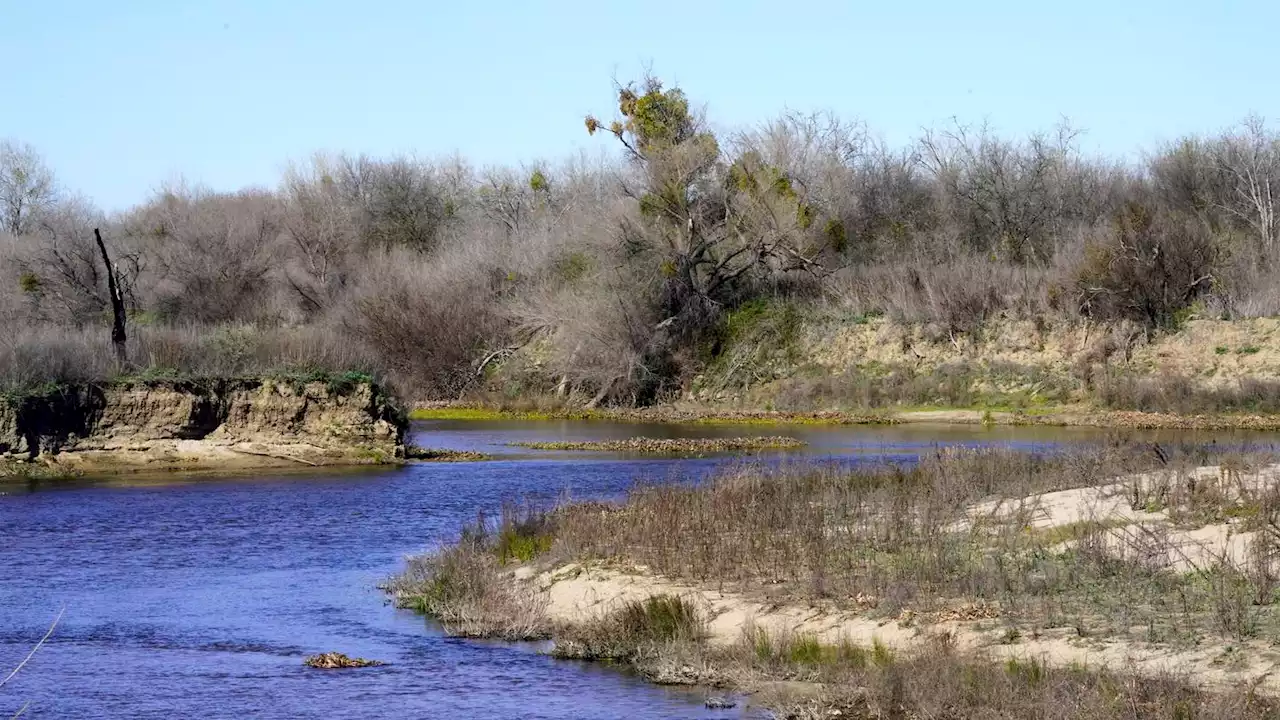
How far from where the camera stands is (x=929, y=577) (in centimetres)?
1731

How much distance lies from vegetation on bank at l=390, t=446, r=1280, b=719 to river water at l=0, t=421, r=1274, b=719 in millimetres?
775

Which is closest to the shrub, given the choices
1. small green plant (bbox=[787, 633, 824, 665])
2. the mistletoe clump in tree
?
the mistletoe clump in tree

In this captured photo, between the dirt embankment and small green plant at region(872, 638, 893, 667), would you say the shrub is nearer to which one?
the dirt embankment

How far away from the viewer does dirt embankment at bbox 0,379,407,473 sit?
128 ft

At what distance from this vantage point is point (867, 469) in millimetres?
30672

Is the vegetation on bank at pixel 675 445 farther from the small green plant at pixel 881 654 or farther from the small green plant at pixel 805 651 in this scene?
the small green plant at pixel 881 654

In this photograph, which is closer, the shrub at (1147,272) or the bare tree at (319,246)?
the shrub at (1147,272)

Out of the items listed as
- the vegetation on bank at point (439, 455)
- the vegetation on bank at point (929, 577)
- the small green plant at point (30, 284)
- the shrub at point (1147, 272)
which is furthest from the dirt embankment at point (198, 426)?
the small green plant at point (30, 284)

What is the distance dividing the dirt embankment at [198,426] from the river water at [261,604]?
7.45ft

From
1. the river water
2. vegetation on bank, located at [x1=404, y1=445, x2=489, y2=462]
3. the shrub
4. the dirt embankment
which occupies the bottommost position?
the river water

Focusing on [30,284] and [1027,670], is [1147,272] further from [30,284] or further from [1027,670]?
[30,284]

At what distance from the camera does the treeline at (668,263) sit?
6097 centimetres

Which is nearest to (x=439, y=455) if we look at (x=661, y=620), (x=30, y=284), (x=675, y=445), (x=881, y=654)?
(x=675, y=445)

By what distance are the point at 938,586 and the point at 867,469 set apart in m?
13.8
